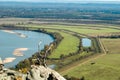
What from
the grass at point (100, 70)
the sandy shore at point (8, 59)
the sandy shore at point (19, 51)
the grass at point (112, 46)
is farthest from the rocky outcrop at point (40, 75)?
the grass at point (112, 46)

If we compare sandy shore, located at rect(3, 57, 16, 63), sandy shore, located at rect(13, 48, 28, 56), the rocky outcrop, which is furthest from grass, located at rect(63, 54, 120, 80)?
the rocky outcrop

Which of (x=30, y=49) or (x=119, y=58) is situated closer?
(x=119, y=58)

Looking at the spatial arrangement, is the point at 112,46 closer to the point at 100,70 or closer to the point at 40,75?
the point at 100,70

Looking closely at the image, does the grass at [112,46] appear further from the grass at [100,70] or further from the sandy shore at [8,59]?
the sandy shore at [8,59]

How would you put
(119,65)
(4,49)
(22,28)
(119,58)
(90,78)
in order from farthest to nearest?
(22,28) → (4,49) → (119,58) → (119,65) → (90,78)

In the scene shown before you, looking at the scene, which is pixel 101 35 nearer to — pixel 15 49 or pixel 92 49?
pixel 92 49

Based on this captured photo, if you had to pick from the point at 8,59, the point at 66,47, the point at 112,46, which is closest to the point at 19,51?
the point at 8,59

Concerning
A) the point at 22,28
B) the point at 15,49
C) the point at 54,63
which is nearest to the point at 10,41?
the point at 15,49

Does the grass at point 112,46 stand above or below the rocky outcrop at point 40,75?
below
